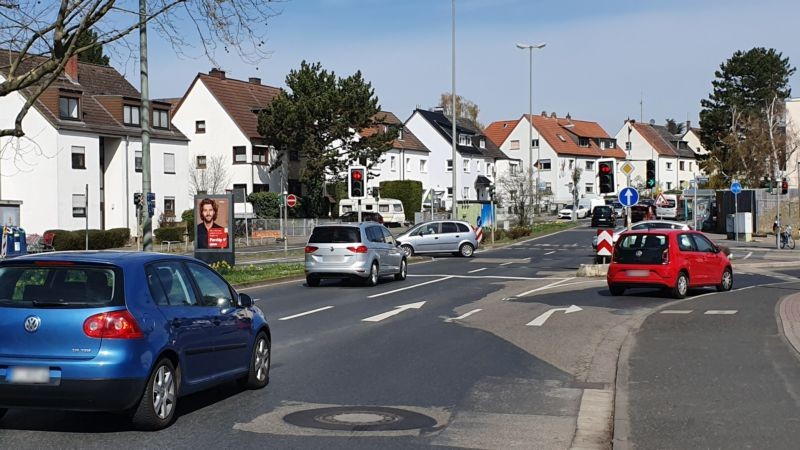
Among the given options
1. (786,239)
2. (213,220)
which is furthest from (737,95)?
(213,220)

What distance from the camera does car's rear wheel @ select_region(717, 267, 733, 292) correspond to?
22.8 meters

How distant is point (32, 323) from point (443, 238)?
1307 inches

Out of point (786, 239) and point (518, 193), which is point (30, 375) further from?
point (518, 193)

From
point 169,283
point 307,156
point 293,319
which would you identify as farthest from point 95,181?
point 169,283

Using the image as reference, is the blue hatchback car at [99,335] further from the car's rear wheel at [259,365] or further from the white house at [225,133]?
the white house at [225,133]

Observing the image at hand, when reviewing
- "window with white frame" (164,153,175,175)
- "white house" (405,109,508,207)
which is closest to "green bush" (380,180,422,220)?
"white house" (405,109,508,207)

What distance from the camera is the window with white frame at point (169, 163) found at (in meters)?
61.4

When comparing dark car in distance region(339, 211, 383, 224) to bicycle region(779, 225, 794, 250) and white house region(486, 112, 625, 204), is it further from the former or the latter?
white house region(486, 112, 625, 204)

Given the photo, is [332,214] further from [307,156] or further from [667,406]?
[667,406]

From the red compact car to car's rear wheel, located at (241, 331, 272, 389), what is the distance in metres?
12.6

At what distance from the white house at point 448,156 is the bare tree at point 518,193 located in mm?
1892

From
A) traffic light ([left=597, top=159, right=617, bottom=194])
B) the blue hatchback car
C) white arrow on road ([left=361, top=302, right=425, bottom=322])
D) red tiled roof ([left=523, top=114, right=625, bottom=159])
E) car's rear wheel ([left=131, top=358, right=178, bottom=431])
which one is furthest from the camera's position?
red tiled roof ([left=523, top=114, right=625, bottom=159])

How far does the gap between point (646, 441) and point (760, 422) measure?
116 cm

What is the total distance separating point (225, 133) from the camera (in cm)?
6906
